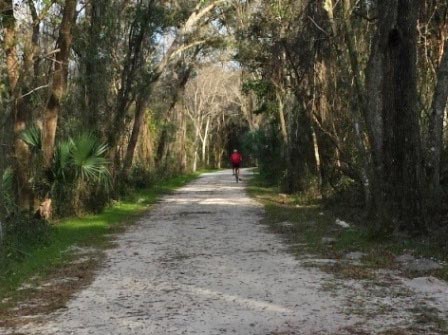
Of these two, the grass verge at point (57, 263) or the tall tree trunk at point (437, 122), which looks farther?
the tall tree trunk at point (437, 122)

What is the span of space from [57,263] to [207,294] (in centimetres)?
359

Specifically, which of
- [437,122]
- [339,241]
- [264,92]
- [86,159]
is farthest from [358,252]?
[264,92]

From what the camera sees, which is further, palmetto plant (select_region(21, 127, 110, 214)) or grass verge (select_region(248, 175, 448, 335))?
palmetto plant (select_region(21, 127, 110, 214))

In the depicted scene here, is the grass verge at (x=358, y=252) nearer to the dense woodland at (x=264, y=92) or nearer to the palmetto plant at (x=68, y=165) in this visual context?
the dense woodland at (x=264, y=92)

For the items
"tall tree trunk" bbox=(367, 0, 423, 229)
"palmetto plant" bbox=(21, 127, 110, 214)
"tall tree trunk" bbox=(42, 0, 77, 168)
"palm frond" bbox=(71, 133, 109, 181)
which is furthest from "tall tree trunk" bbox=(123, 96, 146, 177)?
"tall tree trunk" bbox=(367, 0, 423, 229)

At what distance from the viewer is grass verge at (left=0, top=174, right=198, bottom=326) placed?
7664 mm

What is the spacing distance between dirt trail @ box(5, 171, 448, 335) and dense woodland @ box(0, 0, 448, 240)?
2448 mm

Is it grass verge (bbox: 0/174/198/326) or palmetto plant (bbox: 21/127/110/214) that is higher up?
palmetto plant (bbox: 21/127/110/214)

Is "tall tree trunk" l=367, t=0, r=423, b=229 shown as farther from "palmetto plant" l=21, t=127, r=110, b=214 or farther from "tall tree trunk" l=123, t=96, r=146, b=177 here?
"tall tree trunk" l=123, t=96, r=146, b=177

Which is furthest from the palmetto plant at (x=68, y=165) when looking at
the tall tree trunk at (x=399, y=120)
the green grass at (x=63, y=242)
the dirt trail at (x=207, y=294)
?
the tall tree trunk at (x=399, y=120)

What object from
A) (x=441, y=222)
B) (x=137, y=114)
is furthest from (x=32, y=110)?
(x=441, y=222)

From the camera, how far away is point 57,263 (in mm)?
9969

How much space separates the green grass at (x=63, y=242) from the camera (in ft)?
28.8

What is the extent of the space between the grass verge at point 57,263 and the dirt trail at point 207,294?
0.34 m
